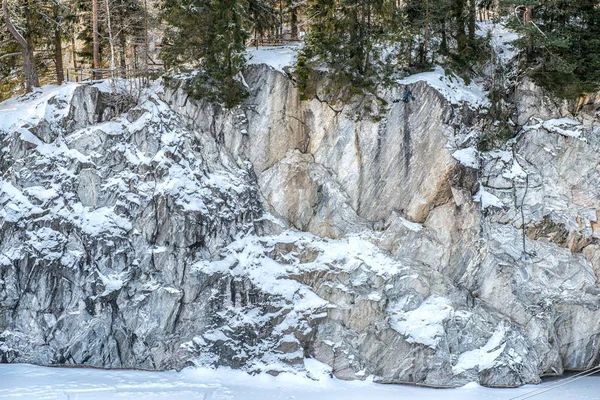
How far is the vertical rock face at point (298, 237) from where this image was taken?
46.9ft

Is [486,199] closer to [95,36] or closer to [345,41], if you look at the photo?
[345,41]

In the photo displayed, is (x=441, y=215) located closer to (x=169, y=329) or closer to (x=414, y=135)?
(x=414, y=135)

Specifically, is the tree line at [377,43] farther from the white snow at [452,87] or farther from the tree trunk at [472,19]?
the white snow at [452,87]

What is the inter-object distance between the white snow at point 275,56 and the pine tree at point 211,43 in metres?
0.83

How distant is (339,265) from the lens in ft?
48.8

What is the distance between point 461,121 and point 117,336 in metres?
12.8

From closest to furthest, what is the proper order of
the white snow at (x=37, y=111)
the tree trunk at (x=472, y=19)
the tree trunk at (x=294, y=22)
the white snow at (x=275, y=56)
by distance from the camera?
the white snow at (x=37, y=111) → the white snow at (x=275, y=56) → the tree trunk at (x=472, y=19) → the tree trunk at (x=294, y=22)

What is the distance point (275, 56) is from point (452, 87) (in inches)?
245

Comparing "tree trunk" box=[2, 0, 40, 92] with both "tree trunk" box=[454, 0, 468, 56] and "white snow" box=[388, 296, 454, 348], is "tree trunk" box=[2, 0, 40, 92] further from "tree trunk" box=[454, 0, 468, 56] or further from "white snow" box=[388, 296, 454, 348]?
"tree trunk" box=[454, 0, 468, 56]

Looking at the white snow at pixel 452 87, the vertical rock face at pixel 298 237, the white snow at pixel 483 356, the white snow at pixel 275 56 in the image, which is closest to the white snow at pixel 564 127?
the vertical rock face at pixel 298 237

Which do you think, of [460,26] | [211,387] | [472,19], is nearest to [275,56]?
[460,26]

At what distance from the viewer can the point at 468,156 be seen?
15.2 meters

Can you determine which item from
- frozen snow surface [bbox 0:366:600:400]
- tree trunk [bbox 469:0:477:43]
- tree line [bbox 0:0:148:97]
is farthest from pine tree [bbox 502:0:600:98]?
tree line [bbox 0:0:148:97]

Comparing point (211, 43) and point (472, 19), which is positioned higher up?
Result: point (472, 19)
